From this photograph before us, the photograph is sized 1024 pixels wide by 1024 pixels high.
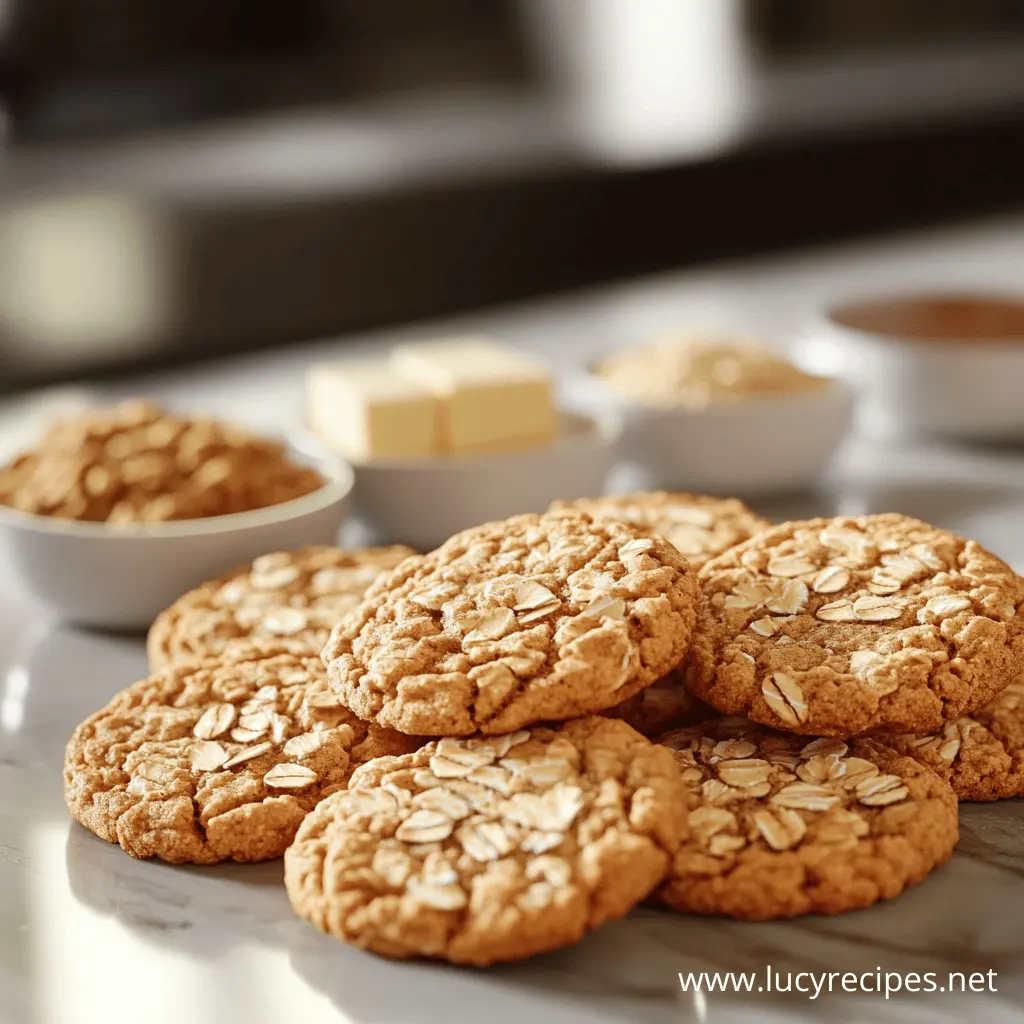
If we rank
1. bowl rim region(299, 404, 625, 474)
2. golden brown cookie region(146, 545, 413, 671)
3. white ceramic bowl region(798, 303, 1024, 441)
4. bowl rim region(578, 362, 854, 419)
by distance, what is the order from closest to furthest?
golden brown cookie region(146, 545, 413, 671) < bowl rim region(299, 404, 625, 474) < bowl rim region(578, 362, 854, 419) < white ceramic bowl region(798, 303, 1024, 441)

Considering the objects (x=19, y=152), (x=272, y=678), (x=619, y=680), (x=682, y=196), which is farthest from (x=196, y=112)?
(x=619, y=680)

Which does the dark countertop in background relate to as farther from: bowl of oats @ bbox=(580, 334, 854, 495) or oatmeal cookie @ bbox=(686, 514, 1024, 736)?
oatmeal cookie @ bbox=(686, 514, 1024, 736)

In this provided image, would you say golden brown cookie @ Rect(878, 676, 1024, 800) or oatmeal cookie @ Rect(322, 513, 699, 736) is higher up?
oatmeal cookie @ Rect(322, 513, 699, 736)

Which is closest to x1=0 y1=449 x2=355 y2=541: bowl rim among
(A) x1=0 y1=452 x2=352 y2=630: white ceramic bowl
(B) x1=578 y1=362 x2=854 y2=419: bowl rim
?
(A) x1=0 y1=452 x2=352 y2=630: white ceramic bowl

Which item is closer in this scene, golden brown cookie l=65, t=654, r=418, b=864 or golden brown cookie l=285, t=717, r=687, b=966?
golden brown cookie l=285, t=717, r=687, b=966

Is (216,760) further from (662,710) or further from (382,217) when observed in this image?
(382,217)

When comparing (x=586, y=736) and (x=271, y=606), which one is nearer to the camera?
(x=586, y=736)

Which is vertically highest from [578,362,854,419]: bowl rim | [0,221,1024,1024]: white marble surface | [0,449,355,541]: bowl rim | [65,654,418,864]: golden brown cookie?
[578,362,854,419]: bowl rim

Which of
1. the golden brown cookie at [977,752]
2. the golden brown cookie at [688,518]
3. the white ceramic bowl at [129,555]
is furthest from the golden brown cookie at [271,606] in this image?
the golden brown cookie at [977,752]

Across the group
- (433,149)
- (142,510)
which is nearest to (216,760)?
(142,510)
